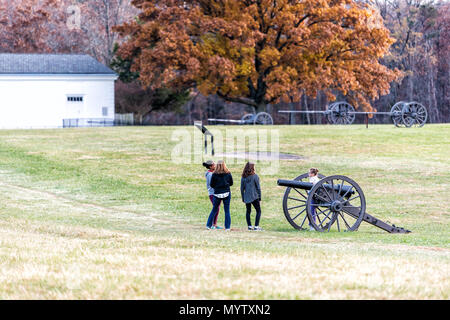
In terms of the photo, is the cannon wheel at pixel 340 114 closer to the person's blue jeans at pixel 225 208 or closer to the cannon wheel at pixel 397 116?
the cannon wheel at pixel 397 116

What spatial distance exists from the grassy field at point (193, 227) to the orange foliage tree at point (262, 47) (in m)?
8.27

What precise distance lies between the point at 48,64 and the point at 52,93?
2570mm

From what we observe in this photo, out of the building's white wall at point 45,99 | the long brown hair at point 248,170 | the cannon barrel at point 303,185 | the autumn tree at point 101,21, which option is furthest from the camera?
the autumn tree at point 101,21

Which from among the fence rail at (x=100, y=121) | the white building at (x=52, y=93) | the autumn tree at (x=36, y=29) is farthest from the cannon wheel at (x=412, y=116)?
the autumn tree at (x=36, y=29)

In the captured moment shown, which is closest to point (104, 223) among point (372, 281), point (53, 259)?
point (53, 259)

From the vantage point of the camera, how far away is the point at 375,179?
2366 cm

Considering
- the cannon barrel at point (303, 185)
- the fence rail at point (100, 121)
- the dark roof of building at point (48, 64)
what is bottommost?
the cannon barrel at point (303, 185)

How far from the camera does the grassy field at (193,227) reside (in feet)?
23.5

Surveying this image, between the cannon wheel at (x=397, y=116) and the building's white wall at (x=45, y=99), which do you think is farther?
the building's white wall at (x=45, y=99)

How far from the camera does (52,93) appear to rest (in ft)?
176

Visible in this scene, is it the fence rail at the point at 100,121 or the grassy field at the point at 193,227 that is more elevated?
the fence rail at the point at 100,121

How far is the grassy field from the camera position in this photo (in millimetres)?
7148

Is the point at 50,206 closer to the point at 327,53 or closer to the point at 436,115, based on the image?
the point at 327,53
